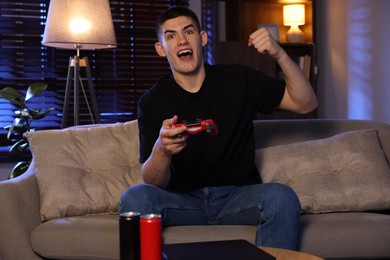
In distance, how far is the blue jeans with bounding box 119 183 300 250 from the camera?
197cm

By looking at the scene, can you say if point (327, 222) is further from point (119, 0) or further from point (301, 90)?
point (119, 0)

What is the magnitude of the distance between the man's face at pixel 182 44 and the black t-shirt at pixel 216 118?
9 cm

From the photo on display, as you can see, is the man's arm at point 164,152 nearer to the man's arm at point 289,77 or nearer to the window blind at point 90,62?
the man's arm at point 289,77

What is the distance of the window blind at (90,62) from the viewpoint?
4434mm

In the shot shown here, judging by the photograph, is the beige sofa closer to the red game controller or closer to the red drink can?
the red game controller

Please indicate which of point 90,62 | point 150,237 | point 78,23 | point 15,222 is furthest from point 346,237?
point 90,62

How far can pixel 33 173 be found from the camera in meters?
2.64

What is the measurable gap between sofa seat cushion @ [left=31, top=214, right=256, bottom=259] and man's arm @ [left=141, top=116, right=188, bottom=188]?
19 centimetres

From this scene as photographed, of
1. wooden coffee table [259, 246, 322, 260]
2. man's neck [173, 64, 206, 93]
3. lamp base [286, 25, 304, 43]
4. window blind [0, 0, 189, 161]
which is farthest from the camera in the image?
lamp base [286, 25, 304, 43]

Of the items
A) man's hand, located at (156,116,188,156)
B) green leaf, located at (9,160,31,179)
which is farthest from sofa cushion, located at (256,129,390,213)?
green leaf, located at (9,160,31,179)

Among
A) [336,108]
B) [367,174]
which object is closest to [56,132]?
[367,174]

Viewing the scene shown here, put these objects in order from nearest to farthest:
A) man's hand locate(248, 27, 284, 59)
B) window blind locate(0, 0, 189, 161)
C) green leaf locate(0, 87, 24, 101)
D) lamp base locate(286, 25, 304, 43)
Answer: man's hand locate(248, 27, 284, 59)
green leaf locate(0, 87, 24, 101)
window blind locate(0, 0, 189, 161)
lamp base locate(286, 25, 304, 43)

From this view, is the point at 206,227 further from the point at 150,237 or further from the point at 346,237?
the point at 150,237

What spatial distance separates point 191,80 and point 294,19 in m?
2.81
